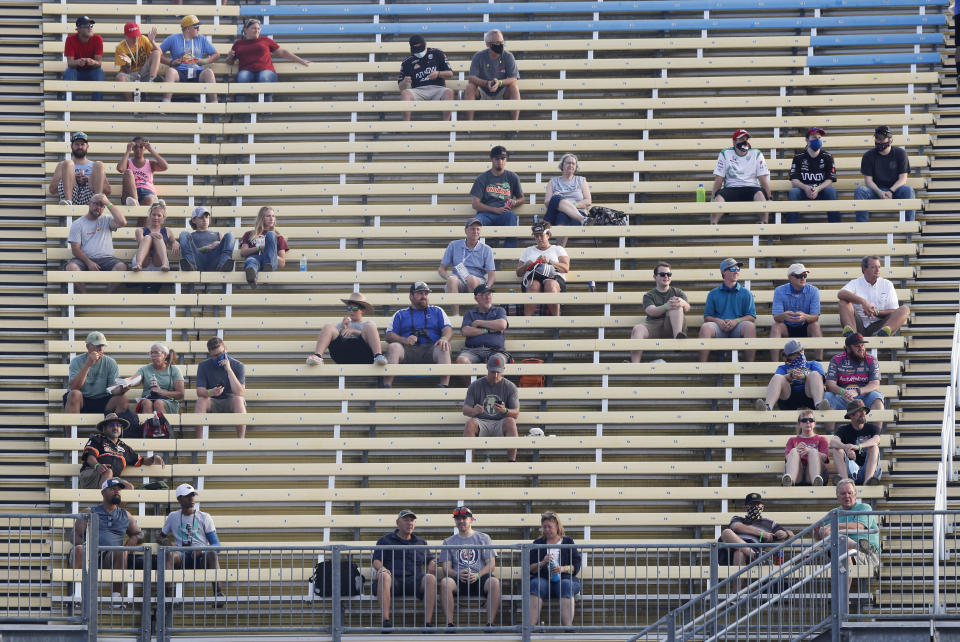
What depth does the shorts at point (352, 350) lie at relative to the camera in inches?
610

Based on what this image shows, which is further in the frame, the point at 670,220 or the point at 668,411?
the point at 670,220

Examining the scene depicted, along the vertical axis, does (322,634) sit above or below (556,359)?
below

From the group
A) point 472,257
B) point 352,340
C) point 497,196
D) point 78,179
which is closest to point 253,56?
point 78,179

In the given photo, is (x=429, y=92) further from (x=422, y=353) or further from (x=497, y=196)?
(x=422, y=353)

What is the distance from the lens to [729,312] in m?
15.6

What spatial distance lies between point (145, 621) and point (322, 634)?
1.41m

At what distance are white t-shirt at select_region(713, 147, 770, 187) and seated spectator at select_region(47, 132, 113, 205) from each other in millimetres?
6468

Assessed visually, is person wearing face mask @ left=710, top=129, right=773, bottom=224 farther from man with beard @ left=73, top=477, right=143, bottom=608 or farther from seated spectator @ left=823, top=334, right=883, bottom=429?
man with beard @ left=73, top=477, right=143, bottom=608

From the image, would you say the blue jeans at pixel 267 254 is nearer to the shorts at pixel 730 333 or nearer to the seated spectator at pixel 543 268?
the seated spectator at pixel 543 268

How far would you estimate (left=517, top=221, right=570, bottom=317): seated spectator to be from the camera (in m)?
15.9

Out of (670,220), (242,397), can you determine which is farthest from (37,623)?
(670,220)

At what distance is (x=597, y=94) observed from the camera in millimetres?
18172

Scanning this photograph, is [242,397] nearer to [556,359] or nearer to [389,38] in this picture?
[556,359]

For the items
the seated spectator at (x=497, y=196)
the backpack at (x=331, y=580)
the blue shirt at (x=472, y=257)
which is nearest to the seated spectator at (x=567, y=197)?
the seated spectator at (x=497, y=196)
